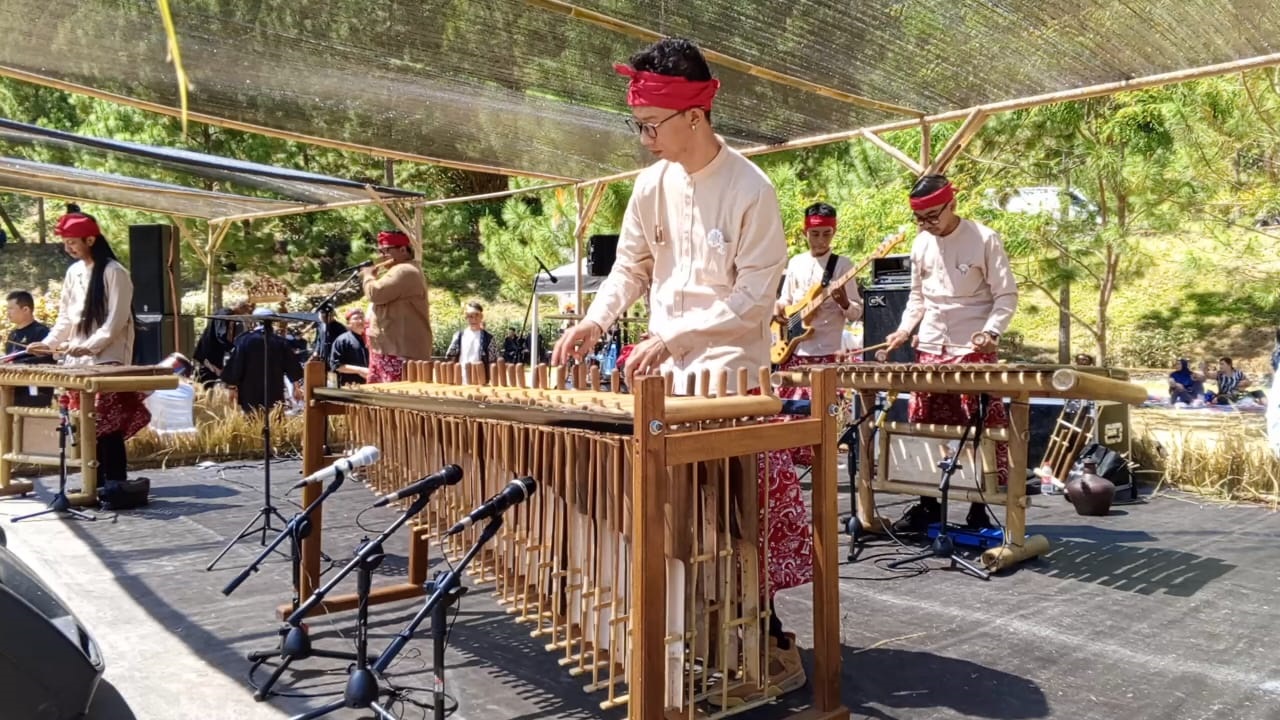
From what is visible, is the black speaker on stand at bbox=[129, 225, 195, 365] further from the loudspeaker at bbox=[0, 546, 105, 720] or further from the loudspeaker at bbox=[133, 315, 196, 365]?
the loudspeaker at bbox=[0, 546, 105, 720]

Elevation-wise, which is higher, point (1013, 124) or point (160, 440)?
point (1013, 124)

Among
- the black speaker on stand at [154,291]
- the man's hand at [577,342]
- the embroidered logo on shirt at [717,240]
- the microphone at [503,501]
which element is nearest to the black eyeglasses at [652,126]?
the embroidered logo on shirt at [717,240]

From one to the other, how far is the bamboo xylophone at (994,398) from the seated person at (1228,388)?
32.9 feet

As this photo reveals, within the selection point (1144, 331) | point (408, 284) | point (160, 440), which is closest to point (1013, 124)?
point (1144, 331)

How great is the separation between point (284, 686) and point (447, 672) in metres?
0.56

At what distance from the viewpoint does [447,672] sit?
3.53 m

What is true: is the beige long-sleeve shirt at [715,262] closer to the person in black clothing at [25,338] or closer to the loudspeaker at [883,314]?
the person in black clothing at [25,338]

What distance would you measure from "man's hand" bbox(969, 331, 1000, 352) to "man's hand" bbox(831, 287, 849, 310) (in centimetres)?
143

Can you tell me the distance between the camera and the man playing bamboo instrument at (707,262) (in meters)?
3.02

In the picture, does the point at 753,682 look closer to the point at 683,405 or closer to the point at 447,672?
the point at 683,405

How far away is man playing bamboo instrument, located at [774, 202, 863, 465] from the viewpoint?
6320 mm

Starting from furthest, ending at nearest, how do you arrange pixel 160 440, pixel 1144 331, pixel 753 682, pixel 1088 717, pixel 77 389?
pixel 1144 331, pixel 160 440, pixel 77 389, pixel 1088 717, pixel 753 682

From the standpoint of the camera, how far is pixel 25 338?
344 inches

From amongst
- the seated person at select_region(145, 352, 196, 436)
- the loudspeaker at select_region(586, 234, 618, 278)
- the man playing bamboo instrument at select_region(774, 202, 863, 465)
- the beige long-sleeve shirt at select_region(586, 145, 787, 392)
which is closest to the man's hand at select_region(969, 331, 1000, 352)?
the man playing bamboo instrument at select_region(774, 202, 863, 465)
